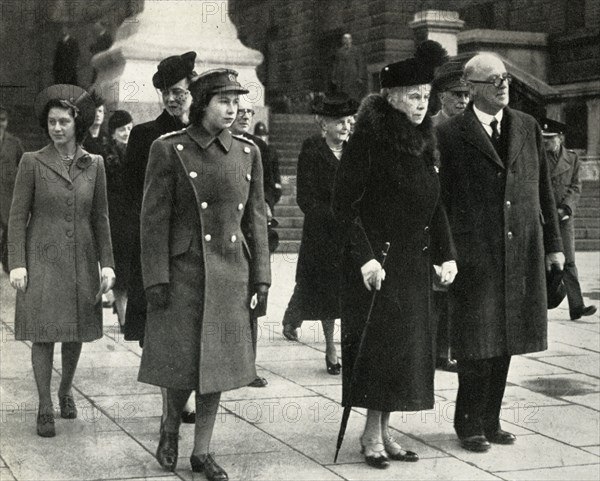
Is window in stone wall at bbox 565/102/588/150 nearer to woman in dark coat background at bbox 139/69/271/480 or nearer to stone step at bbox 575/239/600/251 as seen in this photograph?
stone step at bbox 575/239/600/251

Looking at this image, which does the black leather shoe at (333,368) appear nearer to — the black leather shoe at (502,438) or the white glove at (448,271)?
the black leather shoe at (502,438)

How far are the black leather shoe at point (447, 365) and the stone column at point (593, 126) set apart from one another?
1719 centimetres

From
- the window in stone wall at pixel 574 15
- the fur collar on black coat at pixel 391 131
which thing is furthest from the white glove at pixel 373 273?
the window in stone wall at pixel 574 15

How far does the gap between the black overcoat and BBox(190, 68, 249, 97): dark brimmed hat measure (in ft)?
2.83

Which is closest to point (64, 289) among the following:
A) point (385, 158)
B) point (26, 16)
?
point (385, 158)

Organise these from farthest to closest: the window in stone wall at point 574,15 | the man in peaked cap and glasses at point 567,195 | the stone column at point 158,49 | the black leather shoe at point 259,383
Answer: the window in stone wall at point 574,15, the stone column at point 158,49, the man in peaked cap and glasses at point 567,195, the black leather shoe at point 259,383

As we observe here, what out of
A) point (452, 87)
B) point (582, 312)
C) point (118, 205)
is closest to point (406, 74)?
point (452, 87)

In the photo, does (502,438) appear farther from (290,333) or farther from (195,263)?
(290,333)

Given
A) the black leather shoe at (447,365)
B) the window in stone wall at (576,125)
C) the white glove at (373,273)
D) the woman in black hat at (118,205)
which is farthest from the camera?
the window in stone wall at (576,125)

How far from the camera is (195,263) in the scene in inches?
214

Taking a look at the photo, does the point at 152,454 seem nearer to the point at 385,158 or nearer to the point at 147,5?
the point at 385,158

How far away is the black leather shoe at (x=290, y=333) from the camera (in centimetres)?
918

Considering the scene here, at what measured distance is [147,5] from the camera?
1616 centimetres

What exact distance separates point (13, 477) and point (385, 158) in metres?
2.22
